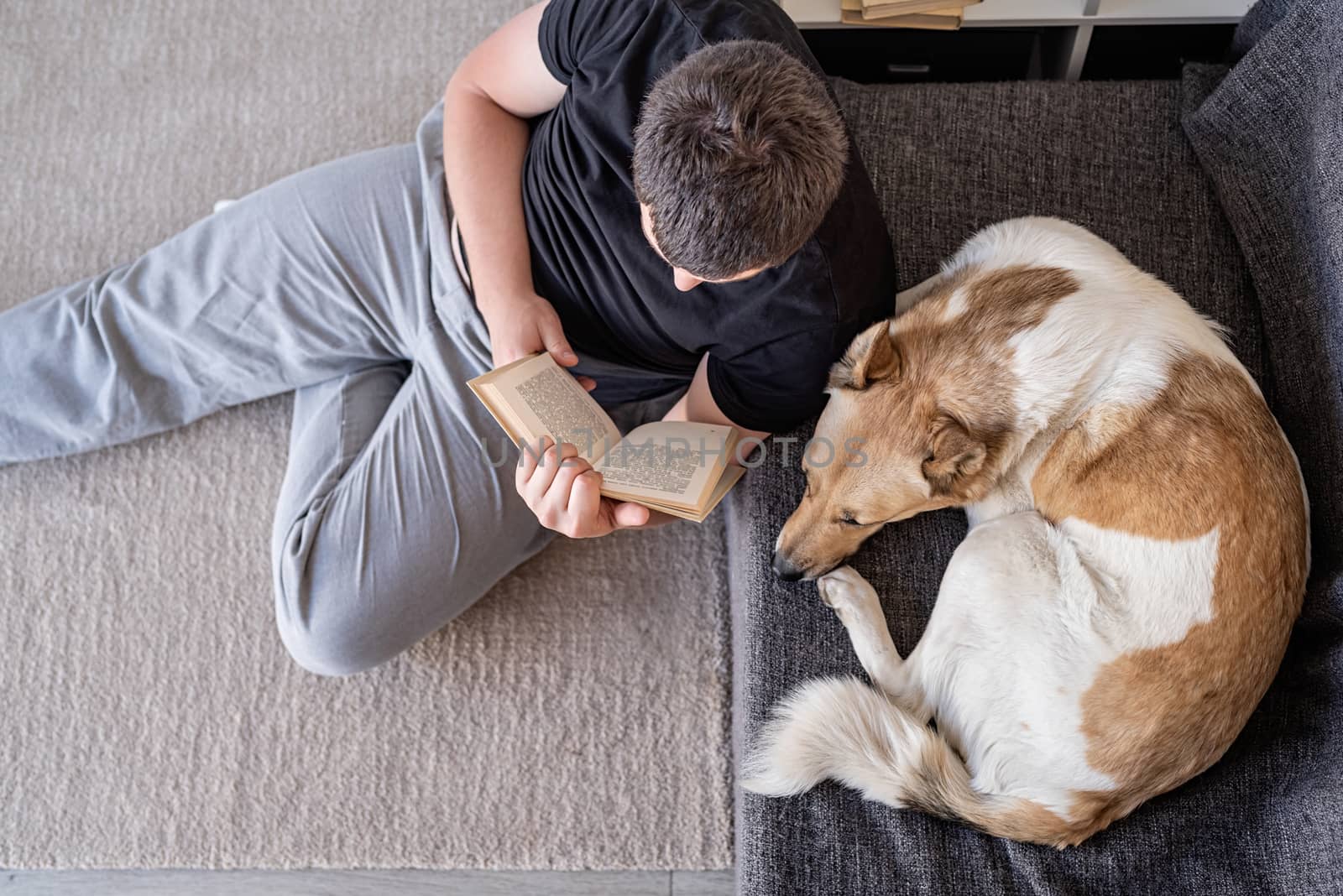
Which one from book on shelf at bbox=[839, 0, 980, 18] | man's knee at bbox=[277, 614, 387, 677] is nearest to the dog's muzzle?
man's knee at bbox=[277, 614, 387, 677]

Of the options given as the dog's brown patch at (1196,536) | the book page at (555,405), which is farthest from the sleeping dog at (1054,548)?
the book page at (555,405)

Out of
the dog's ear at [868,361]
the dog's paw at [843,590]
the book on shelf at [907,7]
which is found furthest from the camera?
the book on shelf at [907,7]

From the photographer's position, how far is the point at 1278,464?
4.31 ft

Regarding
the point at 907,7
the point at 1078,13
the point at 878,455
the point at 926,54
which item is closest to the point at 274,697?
the point at 878,455

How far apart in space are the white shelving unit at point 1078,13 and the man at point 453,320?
588mm

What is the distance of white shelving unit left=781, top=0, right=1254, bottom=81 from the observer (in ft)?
5.67

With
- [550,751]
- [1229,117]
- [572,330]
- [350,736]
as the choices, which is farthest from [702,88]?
[350,736]

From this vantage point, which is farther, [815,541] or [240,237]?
[240,237]

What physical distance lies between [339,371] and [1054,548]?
4.17 ft

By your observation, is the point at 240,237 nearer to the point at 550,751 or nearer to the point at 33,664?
the point at 33,664

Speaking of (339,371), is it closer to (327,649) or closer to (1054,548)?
(327,649)

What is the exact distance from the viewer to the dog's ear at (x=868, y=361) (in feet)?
4.34

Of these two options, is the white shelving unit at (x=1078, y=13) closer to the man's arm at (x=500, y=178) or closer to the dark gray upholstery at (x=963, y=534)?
the dark gray upholstery at (x=963, y=534)

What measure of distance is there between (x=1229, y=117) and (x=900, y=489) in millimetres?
885
